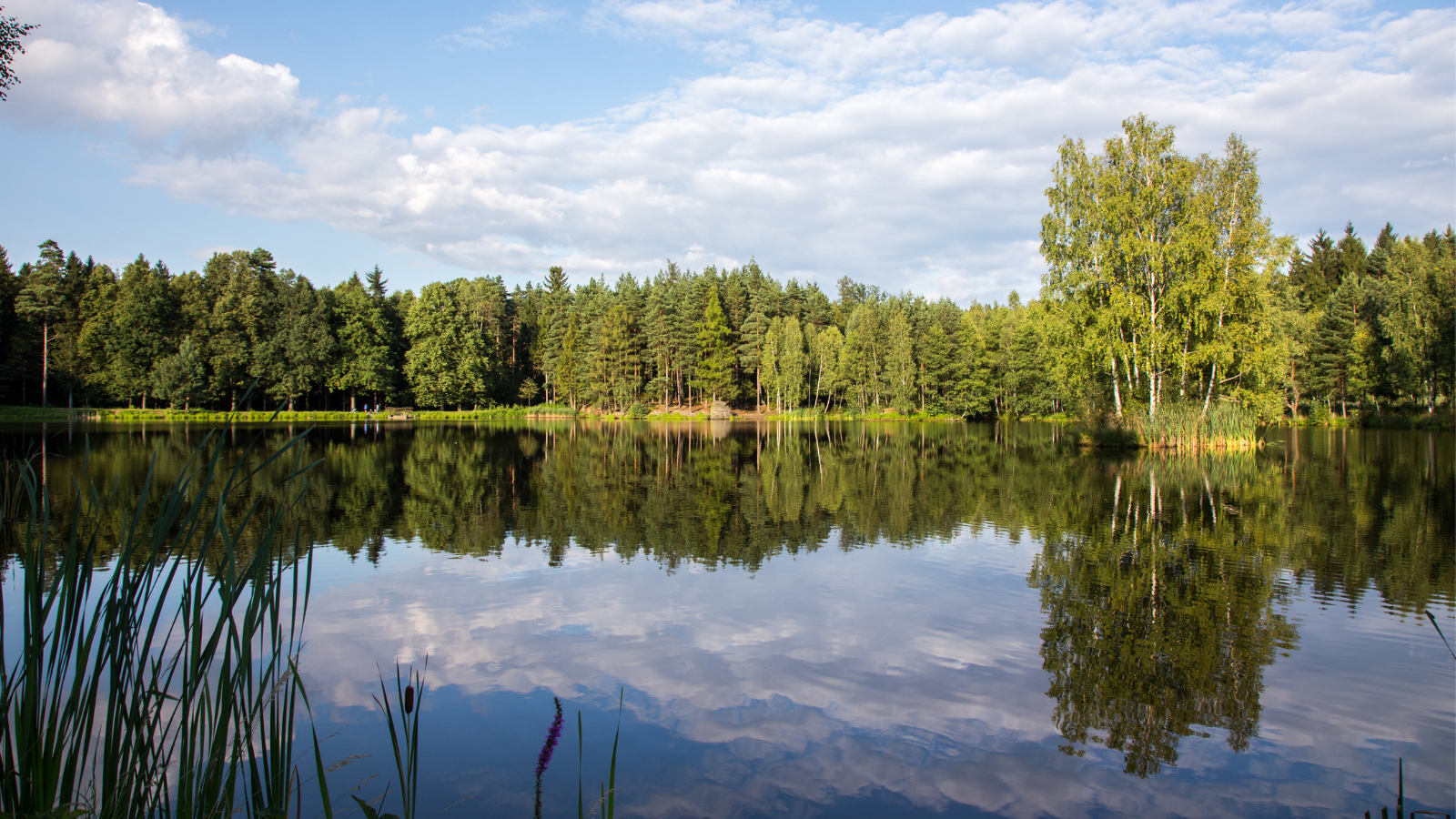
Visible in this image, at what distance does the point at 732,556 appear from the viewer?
1129cm

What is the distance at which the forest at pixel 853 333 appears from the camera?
3066 cm

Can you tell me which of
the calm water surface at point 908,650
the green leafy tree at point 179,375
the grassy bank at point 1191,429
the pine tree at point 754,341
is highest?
the pine tree at point 754,341

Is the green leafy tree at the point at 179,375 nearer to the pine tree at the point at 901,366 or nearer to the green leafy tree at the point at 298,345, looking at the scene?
the green leafy tree at the point at 298,345

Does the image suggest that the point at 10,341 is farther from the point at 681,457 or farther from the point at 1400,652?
the point at 1400,652

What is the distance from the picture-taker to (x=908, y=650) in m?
7.12

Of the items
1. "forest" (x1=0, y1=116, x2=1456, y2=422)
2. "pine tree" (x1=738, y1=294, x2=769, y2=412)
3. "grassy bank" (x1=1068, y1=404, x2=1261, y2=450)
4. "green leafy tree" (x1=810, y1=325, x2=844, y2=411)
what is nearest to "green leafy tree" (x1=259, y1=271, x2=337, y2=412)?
"forest" (x1=0, y1=116, x2=1456, y2=422)

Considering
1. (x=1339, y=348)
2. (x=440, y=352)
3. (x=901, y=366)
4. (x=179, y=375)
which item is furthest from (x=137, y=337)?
(x=1339, y=348)

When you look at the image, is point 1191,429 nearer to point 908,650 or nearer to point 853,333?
point 908,650

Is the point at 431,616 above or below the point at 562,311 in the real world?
below

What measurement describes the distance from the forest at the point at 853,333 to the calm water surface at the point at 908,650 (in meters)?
16.2

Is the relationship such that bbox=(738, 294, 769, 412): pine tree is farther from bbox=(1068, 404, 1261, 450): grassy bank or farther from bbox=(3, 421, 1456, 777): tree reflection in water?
bbox=(1068, 404, 1261, 450): grassy bank

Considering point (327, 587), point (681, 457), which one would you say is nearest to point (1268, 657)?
point (327, 587)

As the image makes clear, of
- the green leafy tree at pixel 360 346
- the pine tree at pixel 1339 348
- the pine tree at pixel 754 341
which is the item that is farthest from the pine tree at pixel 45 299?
the pine tree at pixel 1339 348

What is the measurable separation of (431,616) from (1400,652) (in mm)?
9054
